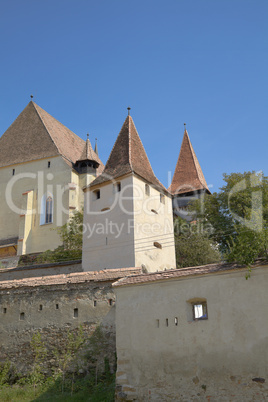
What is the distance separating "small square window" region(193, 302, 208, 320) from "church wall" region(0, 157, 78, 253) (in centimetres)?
2338

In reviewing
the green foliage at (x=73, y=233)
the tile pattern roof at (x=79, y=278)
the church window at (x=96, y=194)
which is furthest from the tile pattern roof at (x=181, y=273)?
the green foliage at (x=73, y=233)

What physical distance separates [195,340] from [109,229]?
12111 mm

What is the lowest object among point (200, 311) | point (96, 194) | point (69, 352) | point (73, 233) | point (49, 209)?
point (69, 352)

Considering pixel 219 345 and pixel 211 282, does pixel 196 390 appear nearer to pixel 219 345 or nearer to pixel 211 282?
pixel 219 345

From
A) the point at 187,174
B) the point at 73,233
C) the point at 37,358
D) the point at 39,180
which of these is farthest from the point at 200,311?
the point at 187,174

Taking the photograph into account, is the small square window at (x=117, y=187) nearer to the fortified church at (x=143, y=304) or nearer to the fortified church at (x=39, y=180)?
the fortified church at (x=143, y=304)

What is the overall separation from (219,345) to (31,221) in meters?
27.9

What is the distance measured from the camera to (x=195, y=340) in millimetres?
11352

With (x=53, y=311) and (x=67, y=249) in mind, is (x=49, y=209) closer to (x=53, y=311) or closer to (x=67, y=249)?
(x=67, y=249)

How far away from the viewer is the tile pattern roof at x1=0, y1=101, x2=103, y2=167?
128ft

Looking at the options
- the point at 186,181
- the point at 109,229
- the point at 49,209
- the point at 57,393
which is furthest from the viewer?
the point at 186,181

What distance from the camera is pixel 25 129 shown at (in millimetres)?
41969

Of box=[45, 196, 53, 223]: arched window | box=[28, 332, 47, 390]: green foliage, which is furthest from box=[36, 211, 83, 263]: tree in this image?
box=[28, 332, 47, 390]: green foliage

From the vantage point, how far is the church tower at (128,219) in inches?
861
